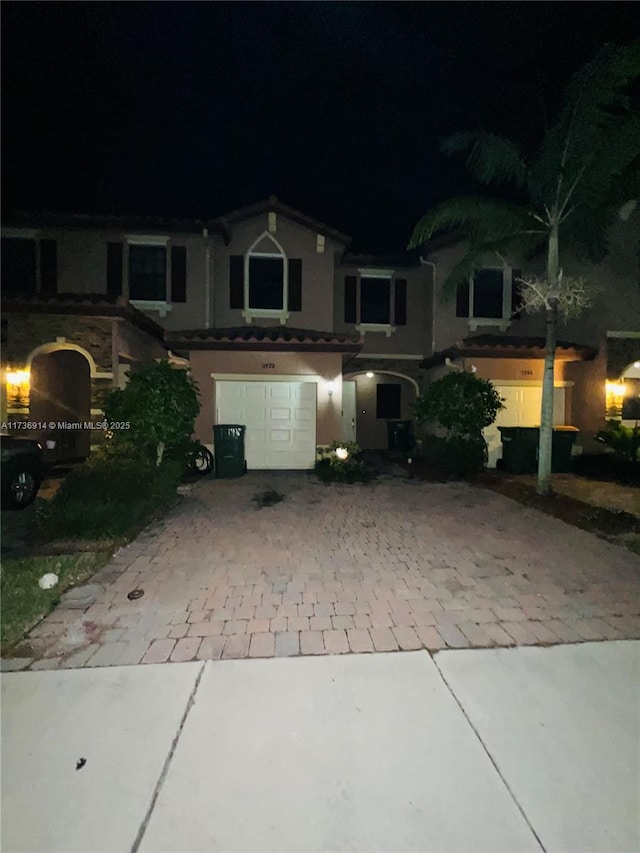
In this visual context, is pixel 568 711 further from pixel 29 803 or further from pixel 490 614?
A: pixel 29 803

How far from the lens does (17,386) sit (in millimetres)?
9727

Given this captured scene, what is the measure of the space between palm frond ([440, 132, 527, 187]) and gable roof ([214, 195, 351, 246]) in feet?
17.8

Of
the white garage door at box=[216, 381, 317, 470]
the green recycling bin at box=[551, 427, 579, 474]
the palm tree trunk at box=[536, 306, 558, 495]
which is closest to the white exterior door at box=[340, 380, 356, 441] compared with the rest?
the white garage door at box=[216, 381, 317, 470]

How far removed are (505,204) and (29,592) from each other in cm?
996

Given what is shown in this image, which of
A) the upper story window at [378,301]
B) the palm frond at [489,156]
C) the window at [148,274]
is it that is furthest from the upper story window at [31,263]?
the palm frond at [489,156]

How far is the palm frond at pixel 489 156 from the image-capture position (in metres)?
8.46

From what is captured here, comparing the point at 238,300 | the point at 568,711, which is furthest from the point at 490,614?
the point at 238,300

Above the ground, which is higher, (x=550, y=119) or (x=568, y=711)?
(x=550, y=119)

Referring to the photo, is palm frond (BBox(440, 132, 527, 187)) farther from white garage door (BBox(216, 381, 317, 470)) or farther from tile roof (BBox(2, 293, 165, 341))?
tile roof (BBox(2, 293, 165, 341))

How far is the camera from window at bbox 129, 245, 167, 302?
13.3 meters

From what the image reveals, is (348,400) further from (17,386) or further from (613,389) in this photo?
(17,386)

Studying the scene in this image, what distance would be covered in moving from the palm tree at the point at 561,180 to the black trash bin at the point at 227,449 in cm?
575

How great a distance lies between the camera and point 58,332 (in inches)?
383

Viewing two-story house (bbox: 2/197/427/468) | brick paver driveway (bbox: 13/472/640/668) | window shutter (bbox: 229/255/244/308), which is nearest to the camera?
brick paver driveway (bbox: 13/472/640/668)
